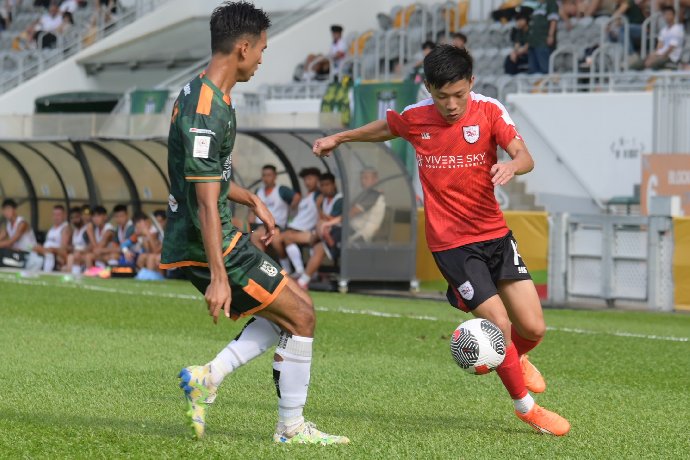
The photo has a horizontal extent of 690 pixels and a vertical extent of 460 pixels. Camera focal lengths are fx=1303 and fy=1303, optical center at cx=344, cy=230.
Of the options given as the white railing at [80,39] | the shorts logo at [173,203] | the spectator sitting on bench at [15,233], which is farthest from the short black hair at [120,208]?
the shorts logo at [173,203]

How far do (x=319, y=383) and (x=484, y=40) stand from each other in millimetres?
19419

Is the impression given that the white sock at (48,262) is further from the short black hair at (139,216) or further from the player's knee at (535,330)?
the player's knee at (535,330)

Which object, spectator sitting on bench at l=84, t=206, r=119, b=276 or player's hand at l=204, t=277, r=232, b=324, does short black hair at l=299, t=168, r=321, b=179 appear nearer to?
spectator sitting on bench at l=84, t=206, r=119, b=276

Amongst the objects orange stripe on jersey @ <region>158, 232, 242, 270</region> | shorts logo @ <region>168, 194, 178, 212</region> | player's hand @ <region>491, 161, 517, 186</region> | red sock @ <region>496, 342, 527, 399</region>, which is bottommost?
red sock @ <region>496, 342, 527, 399</region>

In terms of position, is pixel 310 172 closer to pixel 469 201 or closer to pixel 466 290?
pixel 469 201

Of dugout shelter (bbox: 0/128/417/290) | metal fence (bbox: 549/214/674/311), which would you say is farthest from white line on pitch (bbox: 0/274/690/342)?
metal fence (bbox: 549/214/674/311)

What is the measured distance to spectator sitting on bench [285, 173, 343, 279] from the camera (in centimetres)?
1992

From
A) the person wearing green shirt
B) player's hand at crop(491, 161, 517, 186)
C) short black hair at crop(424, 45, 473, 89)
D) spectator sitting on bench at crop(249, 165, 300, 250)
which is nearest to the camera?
player's hand at crop(491, 161, 517, 186)

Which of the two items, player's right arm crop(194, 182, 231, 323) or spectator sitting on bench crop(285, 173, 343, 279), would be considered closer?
player's right arm crop(194, 182, 231, 323)

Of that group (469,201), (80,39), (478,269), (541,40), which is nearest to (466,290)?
(478,269)

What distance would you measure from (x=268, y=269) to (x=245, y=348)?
47 centimetres

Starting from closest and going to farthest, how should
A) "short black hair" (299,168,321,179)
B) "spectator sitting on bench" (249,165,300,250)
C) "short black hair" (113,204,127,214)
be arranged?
"short black hair" (299,168,321,179) < "spectator sitting on bench" (249,165,300,250) < "short black hair" (113,204,127,214)

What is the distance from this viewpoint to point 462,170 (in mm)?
7383

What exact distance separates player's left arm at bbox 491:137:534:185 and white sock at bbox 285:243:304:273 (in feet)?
43.5
